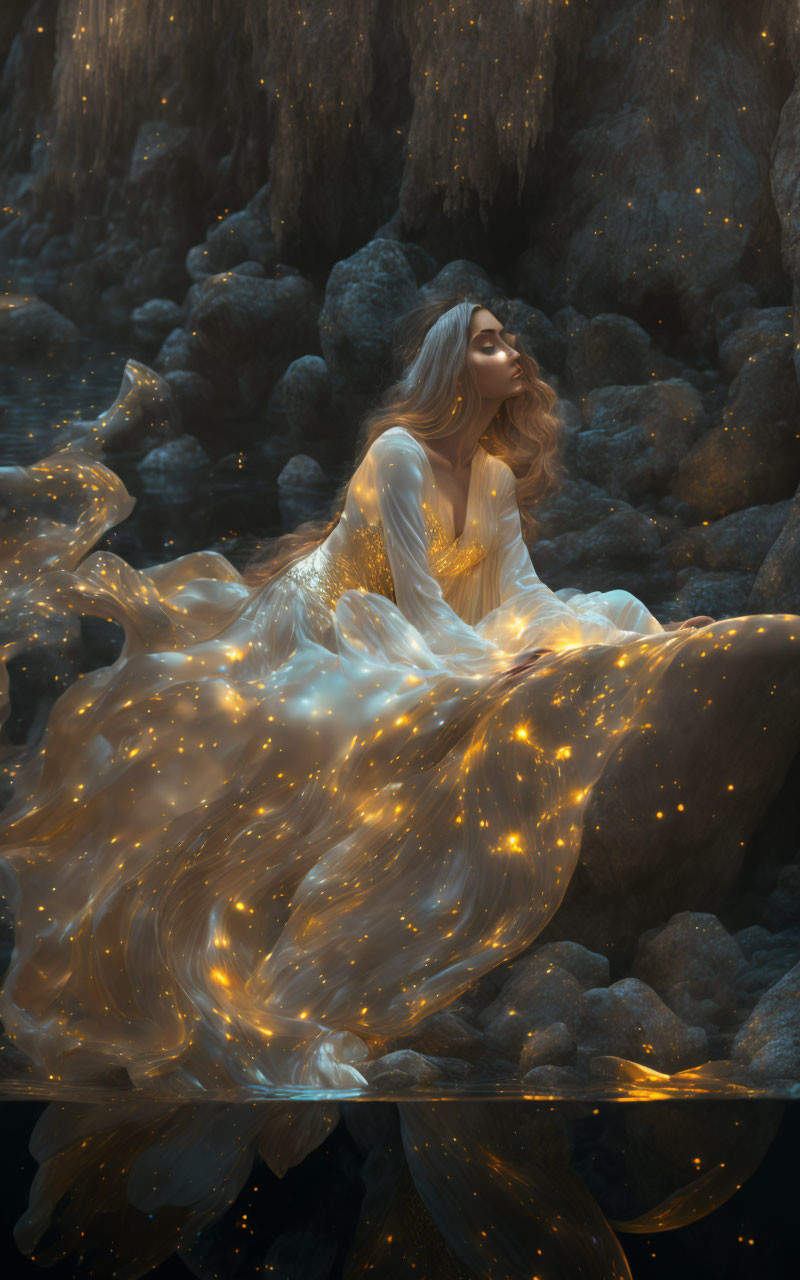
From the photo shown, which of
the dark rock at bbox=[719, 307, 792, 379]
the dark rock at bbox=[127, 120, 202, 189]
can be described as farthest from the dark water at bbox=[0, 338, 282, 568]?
the dark rock at bbox=[719, 307, 792, 379]

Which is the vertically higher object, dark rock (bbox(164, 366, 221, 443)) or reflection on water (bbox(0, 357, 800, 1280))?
dark rock (bbox(164, 366, 221, 443))

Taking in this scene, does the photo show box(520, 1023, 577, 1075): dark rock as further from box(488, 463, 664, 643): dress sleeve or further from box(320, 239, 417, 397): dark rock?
box(320, 239, 417, 397): dark rock

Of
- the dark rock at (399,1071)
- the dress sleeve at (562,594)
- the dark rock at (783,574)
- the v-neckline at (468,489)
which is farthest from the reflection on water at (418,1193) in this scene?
the dark rock at (783,574)

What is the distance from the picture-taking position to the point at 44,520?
1.38m

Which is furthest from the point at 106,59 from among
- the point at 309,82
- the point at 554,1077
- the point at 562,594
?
the point at 554,1077

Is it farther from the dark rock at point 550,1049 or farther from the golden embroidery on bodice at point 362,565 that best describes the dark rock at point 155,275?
the dark rock at point 550,1049

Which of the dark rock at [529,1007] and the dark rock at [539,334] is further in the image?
the dark rock at [539,334]

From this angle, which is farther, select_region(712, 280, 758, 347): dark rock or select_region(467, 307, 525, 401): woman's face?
select_region(712, 280, 758, 347): dark rock

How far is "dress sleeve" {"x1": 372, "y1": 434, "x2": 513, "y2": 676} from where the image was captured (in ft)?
4.08

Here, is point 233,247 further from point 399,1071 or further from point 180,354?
point 399,1071

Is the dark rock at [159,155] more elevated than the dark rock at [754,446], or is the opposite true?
the dark rock at [159,155]

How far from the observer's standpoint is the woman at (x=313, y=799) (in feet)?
3.49

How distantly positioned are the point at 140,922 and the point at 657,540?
106 cm

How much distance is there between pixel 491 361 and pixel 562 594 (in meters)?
0.30
